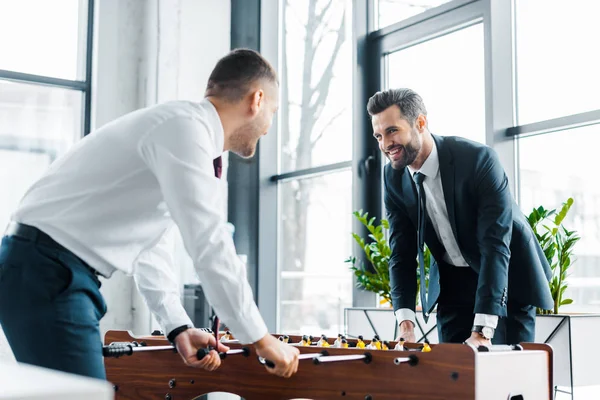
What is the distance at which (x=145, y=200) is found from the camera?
2020mm

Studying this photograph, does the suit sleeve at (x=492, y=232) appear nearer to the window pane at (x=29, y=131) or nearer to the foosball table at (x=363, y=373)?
the foosball table at (x=363, y=373)

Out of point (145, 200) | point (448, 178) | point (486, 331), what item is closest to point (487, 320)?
point (486, 331)

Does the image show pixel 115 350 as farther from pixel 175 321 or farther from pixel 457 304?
pixel 457 304

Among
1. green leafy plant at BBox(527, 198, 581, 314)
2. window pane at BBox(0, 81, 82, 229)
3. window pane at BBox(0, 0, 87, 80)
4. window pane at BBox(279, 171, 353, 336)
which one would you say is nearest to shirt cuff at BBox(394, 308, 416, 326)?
green leafy plant at BBox(527, 198, 581, 314)

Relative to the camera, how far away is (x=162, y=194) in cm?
201

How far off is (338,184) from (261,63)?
10.4 feet

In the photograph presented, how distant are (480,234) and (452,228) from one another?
0.48ft

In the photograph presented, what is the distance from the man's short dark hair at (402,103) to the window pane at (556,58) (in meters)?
1.14

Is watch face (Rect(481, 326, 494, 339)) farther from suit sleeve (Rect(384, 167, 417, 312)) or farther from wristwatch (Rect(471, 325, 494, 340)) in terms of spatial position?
suit sleeve (Rect(384, 167, 417, 312))

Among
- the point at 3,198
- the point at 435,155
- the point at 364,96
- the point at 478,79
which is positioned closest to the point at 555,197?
the point at 478,79

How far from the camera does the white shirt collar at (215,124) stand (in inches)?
84.2

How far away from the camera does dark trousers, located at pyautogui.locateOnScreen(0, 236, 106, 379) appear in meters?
1.88

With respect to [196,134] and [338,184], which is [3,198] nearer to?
[338,184]

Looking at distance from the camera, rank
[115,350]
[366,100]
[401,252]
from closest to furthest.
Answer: [115,350], [401,252], [366,100]
